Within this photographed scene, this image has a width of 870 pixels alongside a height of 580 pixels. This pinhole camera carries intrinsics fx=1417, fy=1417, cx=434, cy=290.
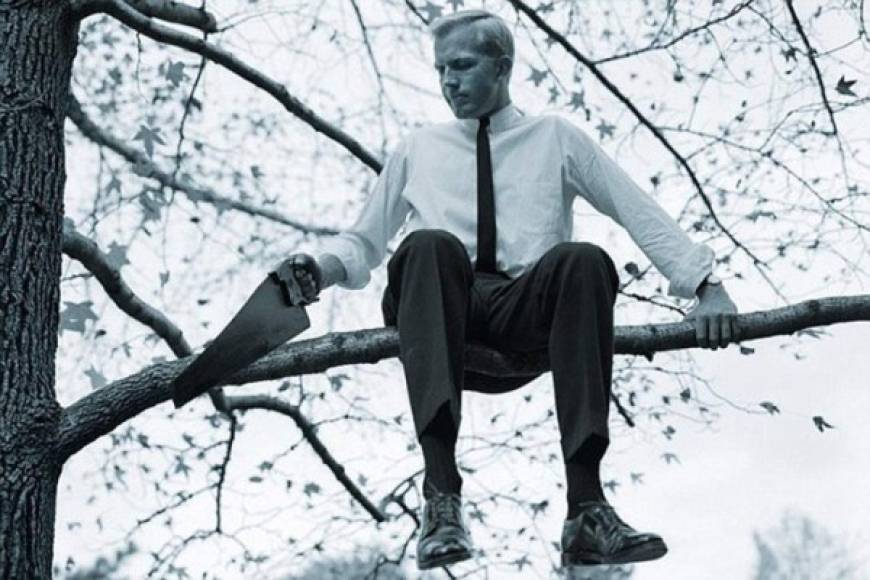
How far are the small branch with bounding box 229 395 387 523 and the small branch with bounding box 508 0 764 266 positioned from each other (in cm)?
193

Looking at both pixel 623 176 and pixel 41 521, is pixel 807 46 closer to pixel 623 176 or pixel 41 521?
pixel 623 176

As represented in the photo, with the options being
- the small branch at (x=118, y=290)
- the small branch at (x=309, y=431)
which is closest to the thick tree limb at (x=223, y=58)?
the small branch at (x=118, y=290)

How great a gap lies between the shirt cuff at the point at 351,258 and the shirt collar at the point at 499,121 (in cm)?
47

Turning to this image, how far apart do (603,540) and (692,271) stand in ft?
2.66

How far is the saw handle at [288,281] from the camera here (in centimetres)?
368

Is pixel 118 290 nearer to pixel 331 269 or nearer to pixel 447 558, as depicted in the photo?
pixel 331 269

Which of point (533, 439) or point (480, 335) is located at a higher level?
point (533, 439)

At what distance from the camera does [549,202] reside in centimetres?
Result: 388

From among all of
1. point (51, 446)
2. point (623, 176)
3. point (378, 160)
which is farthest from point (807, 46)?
point (51, 446)

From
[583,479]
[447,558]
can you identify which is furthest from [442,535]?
[583,479]

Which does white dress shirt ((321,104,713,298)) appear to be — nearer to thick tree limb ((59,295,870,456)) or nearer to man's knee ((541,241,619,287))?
thick tree limb ((59,295,870,456))

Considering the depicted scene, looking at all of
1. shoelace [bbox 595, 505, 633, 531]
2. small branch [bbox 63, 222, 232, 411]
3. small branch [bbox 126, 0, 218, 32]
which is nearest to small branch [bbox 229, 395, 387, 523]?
small branch [bbox 63, 222, 232, 411]

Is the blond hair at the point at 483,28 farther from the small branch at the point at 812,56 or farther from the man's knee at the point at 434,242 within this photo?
the small branch at the point at 812,56

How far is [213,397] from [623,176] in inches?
104
